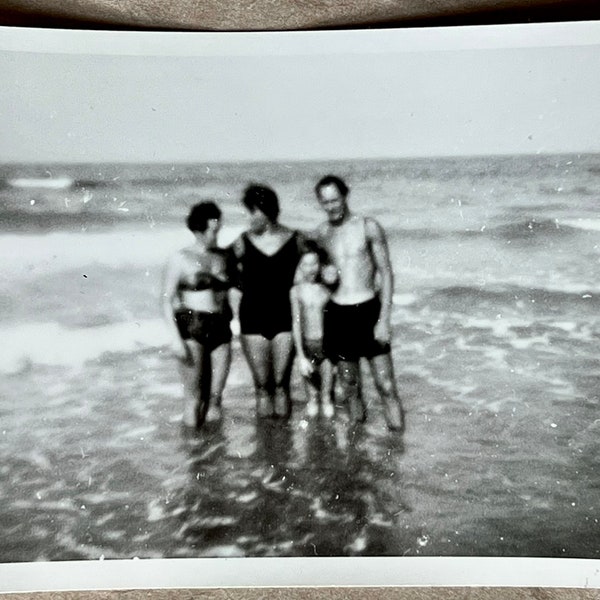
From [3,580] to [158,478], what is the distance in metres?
0.14

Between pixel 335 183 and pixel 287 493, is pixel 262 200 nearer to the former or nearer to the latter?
pixel 335 183

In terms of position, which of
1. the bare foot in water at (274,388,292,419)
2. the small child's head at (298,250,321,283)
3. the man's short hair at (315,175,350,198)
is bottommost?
the bare foot in water at (274,388,292,419)

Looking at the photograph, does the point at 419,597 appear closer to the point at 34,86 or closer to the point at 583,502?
the point at 583,502

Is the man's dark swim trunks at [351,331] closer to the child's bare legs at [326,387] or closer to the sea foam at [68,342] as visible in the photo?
the child's bare legs at [326,387]

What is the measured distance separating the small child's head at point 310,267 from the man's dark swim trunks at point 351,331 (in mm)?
23

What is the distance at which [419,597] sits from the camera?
0.46 meters

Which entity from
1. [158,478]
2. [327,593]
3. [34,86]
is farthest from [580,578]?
[34,86]

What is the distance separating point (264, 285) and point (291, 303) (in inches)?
1.0

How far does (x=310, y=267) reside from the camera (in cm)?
46

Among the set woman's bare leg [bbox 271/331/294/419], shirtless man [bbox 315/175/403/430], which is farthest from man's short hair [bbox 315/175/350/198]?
woman's bare leg [bbox 271/331/294/419]

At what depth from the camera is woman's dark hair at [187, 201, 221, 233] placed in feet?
1.52

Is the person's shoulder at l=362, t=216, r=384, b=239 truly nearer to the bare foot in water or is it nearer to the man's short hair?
the man's short hair

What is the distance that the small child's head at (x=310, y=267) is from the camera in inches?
18.3

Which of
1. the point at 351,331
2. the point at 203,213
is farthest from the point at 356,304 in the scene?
the point at 203,213
